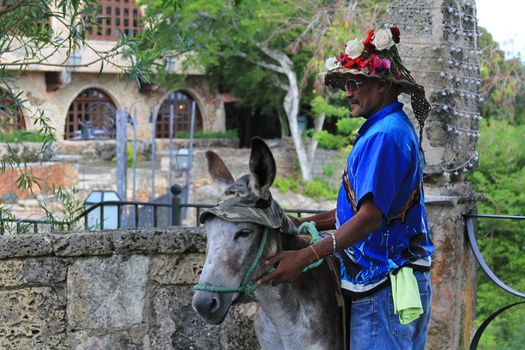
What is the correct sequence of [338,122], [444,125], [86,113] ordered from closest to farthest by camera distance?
1. [444,125]
2. [338,122]
3. [86,113]

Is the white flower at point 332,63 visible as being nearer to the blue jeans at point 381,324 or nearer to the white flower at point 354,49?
the white flower at point 354,49

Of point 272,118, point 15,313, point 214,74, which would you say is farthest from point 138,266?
point 272,118

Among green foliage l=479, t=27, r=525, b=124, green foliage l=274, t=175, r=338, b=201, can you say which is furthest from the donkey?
green foliage l=274, t=175, r=338, b=201

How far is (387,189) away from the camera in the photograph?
2738mm

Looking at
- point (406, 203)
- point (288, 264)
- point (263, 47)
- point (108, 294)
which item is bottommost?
point (108, 294)

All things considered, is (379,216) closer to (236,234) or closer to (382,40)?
(236,234)

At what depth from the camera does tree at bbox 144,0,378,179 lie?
23.0 m

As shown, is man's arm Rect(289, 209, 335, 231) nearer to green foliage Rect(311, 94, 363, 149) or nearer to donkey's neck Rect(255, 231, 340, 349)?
donkey's neck Rect(255, 231, 340, 349)

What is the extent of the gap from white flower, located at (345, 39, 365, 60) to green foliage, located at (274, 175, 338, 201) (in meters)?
22.3

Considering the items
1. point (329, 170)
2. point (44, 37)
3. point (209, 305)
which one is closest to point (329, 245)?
point (209, 305)

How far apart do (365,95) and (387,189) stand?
18.0 inches

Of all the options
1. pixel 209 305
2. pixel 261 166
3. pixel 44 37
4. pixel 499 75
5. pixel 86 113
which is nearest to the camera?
pixel 209 305

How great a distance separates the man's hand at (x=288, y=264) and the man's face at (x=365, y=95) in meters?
0.64

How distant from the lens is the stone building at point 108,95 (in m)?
29.6
